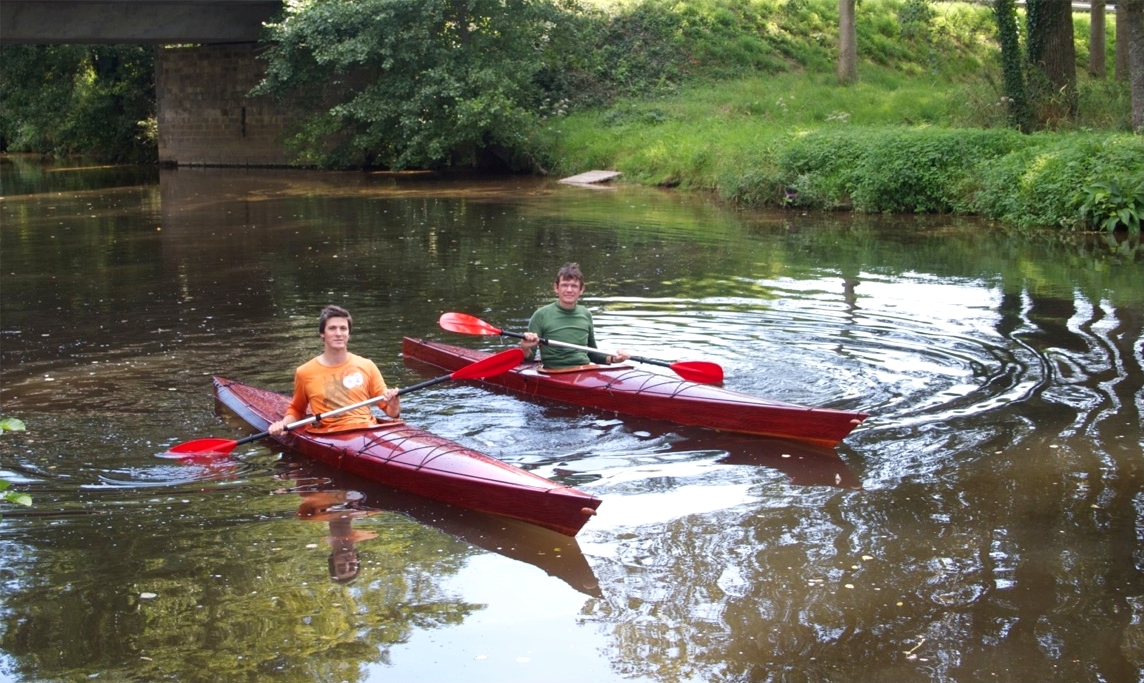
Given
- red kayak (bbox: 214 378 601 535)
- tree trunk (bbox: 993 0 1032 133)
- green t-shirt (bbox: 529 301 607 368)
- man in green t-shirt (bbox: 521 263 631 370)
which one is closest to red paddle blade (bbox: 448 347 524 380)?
man in green t-shirt (bbox: 521 263 631 370)

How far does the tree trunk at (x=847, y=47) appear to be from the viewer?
85.3ft

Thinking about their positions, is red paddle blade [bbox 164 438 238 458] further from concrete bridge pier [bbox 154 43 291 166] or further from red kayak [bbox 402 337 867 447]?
concrete bridge pier [bbox 154 43 291 166]

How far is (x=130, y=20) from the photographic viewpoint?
94.4 ft

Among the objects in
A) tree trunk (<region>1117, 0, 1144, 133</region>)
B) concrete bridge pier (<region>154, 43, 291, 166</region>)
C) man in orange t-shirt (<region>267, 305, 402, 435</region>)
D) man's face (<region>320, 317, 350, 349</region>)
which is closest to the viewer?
man's face (<region>320, 317, 350, 349</region>)

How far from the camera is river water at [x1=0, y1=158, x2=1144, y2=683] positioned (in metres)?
4.93

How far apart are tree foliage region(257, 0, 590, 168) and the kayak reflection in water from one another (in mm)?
19529

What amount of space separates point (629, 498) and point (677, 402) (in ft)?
4.94

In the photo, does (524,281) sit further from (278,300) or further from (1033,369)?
(1033,369)

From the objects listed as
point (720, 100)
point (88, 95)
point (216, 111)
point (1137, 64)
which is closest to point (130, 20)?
point (216, 111)

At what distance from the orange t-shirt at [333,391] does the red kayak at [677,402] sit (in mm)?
1766

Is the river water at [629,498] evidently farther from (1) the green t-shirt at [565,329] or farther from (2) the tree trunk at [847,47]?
(2) the tree trunk at [847,47]

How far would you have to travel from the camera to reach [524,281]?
1384cm

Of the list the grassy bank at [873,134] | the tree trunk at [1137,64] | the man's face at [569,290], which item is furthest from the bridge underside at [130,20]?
the man's face at [569,290]

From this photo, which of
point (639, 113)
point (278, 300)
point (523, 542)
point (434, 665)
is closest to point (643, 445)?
point (523, 542)
